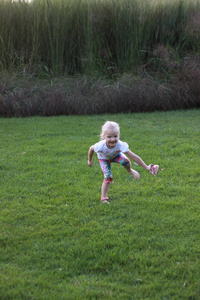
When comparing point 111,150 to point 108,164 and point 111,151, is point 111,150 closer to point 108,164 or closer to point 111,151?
point 111,151

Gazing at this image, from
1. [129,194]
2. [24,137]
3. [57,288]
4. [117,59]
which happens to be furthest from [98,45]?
[57,288]

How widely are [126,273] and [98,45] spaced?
26.6 ft

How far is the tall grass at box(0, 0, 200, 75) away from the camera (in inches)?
386

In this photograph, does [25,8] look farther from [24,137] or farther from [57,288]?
[57,288]

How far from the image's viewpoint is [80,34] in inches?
393

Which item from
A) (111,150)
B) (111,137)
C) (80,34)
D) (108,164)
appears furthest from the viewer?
(80,34)

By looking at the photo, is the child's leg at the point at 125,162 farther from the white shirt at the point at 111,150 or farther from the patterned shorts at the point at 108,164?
the white shirt at the point at 111,150

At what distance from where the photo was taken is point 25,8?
32.8 ft

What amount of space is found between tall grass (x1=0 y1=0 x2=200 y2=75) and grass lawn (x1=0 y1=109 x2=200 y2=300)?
412cm

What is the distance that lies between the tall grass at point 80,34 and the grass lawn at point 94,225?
412cm

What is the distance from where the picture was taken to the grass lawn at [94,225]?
2.71m

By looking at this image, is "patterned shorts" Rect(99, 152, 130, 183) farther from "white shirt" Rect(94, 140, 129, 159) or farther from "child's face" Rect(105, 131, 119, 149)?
"child's face" Rect(105, 131, 119, 149)

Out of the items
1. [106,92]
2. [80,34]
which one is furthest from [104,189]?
[80,34]

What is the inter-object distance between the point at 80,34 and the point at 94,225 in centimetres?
751
